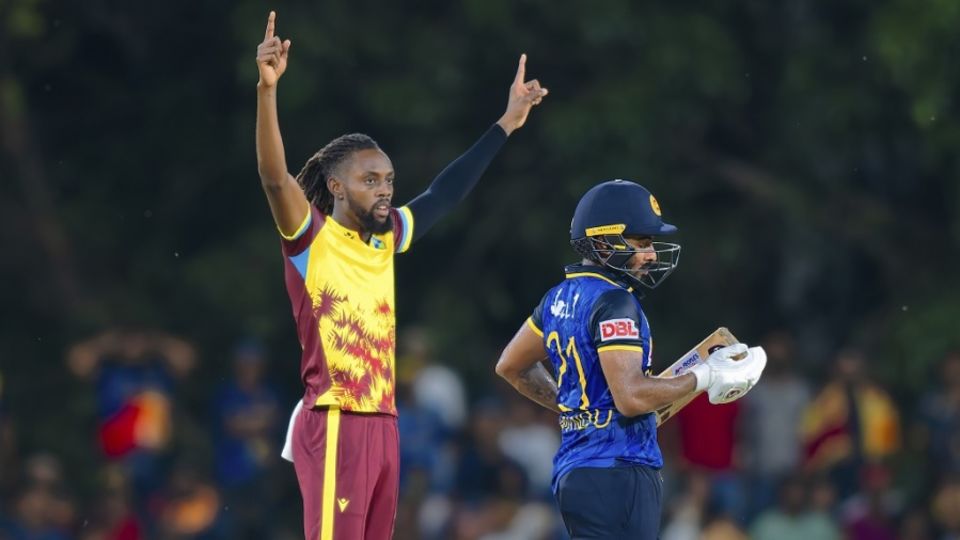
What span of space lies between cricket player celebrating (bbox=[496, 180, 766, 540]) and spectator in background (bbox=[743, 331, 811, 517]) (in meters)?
6.87

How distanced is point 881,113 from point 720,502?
13.5 feet

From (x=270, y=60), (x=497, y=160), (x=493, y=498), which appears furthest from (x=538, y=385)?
(x=497, y=160)


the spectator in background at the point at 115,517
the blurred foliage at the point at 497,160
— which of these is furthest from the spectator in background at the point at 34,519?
the blurred foliage at the point at 497,160

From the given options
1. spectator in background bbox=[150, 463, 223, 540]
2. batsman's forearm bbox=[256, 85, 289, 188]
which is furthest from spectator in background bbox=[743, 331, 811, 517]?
batsman's forearm bbox=[256, 85, 289, 188]

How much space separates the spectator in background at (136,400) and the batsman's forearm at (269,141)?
725 cm

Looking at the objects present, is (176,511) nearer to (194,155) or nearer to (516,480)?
(516,480)

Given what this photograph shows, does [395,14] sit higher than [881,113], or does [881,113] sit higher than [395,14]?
[395,14]

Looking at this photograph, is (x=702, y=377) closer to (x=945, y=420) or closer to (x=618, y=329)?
(x=618, y=329)

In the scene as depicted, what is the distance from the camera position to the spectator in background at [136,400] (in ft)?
46.4

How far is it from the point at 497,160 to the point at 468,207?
498 millimetres

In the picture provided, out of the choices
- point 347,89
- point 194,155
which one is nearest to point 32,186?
point 194,155

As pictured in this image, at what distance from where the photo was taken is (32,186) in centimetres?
1784

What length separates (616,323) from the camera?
22.7 feet

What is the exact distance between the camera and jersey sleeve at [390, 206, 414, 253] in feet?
25.7
